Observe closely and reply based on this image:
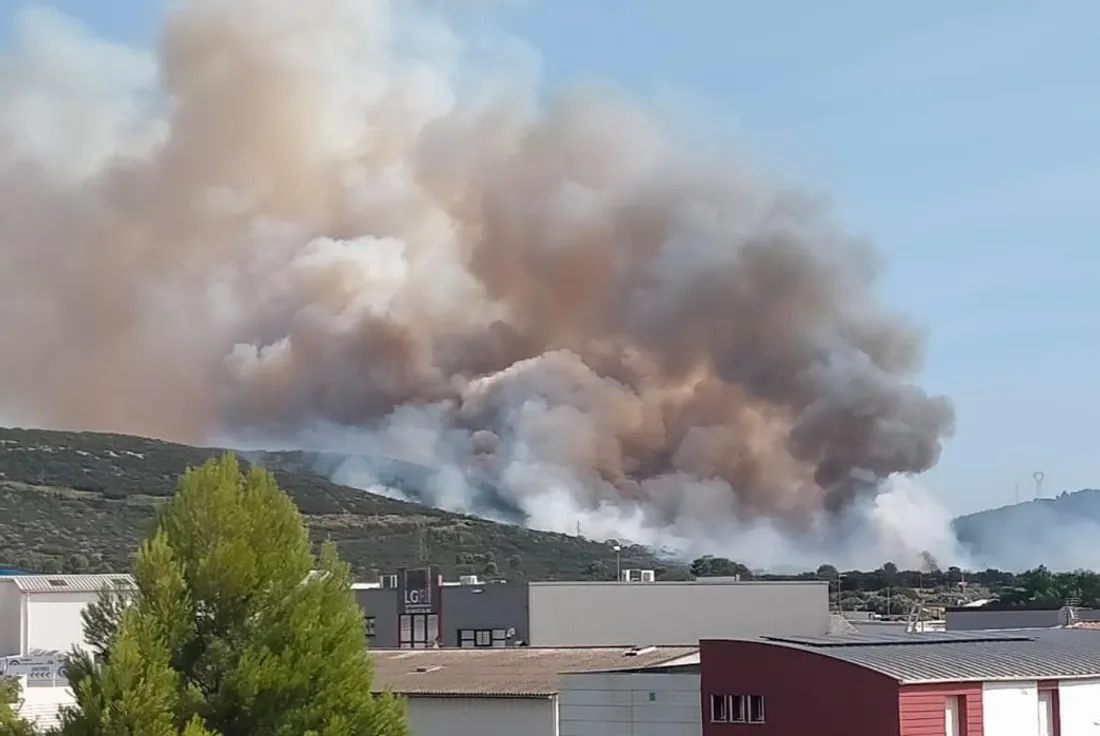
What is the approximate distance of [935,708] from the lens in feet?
105

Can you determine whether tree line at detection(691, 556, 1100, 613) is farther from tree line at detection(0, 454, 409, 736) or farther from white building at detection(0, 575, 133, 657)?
tree line at detection(0, 454, 409, 736)

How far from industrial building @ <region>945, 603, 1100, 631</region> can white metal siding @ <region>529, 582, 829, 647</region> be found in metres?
5.80

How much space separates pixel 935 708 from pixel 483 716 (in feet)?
32.6

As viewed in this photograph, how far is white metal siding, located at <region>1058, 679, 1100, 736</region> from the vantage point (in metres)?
34.7

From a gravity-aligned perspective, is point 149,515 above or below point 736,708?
above

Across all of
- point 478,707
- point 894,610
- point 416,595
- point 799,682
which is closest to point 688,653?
point 478,707

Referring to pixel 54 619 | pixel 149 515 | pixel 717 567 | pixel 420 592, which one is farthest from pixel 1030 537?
pixel 54 619

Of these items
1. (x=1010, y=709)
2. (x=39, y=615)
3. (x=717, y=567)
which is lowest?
(x=1010, y=709)

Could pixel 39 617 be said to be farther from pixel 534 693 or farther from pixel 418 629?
pixel 534 693

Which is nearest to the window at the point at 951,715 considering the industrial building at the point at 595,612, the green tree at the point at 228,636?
the green tree at the point at 228,636

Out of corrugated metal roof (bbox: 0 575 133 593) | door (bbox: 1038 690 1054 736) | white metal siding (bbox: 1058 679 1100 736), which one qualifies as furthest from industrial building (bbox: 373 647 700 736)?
corrugated metal roof (bbox: 0 575 133 593)

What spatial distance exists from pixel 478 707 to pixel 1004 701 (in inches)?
420

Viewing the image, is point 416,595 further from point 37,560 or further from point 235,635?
point 235,635

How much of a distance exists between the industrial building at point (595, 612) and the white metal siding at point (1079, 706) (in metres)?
22.3
